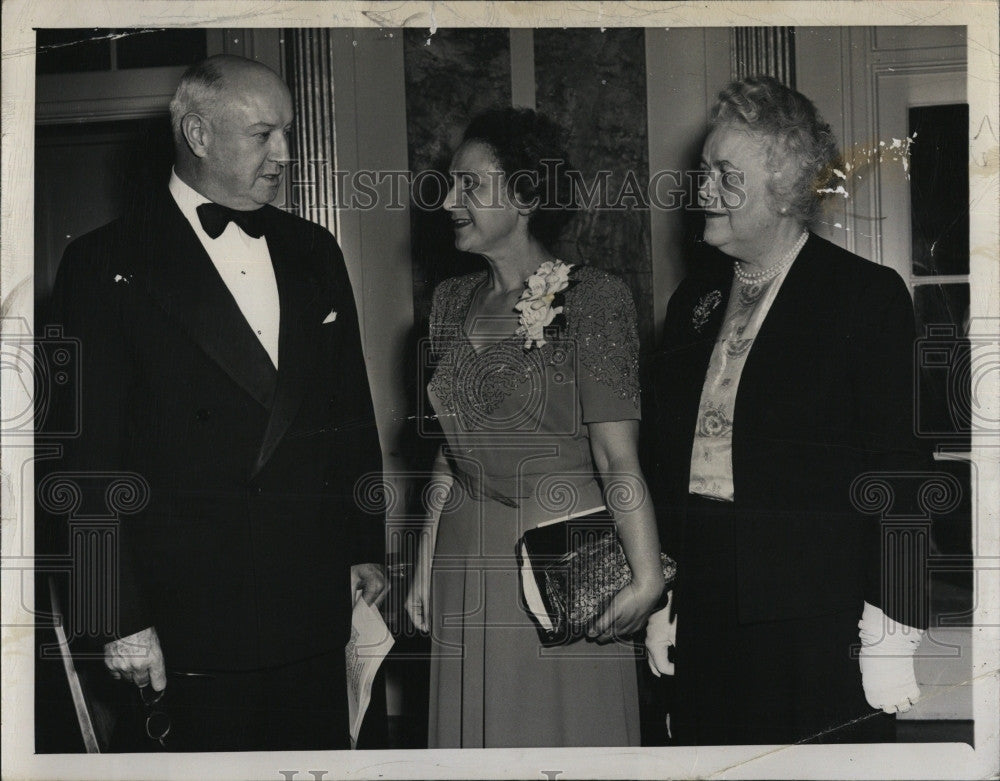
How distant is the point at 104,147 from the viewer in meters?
1.87

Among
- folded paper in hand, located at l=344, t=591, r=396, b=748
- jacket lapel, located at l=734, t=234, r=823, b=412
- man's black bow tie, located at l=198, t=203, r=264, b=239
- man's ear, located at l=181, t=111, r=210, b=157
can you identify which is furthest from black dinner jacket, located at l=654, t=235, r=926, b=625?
man's ear, located at l=181, t=111, r=210, b=157

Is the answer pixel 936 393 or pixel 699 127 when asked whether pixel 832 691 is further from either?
pixel 699 127

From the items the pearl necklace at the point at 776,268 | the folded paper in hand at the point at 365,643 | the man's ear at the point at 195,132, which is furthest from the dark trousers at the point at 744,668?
the man's ear at the point at 195,132

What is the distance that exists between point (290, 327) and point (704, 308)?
0.81m

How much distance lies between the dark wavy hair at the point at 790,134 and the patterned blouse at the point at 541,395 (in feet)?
1.25

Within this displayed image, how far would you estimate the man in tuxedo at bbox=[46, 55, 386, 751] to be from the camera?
1.84 meters

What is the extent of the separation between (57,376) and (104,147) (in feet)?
1.52

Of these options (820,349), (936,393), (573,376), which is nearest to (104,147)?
(573,376)

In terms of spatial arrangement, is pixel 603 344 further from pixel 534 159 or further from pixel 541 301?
pixel 534 159

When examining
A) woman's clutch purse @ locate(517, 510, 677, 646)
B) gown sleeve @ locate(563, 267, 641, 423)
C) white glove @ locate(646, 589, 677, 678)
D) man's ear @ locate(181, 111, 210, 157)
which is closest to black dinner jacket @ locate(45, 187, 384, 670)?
man's ear @ locate(181, 111, 210, 157)

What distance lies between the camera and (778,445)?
183 cm

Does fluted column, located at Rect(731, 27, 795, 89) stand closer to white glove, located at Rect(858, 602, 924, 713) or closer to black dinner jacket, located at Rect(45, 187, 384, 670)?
black dinner jacket, located at Rect(45, 187, 384, 670)

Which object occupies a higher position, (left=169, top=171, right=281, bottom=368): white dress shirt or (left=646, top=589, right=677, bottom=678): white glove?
(left=169, top=171, right=281, bottom=368): white dress shirt

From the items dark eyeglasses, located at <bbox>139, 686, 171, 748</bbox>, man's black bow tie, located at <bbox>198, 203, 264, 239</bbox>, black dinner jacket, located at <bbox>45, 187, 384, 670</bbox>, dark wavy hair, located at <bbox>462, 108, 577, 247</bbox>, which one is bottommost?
dark eyeglasses, located at <bbox>139, 686, 171, 748</bbox>
